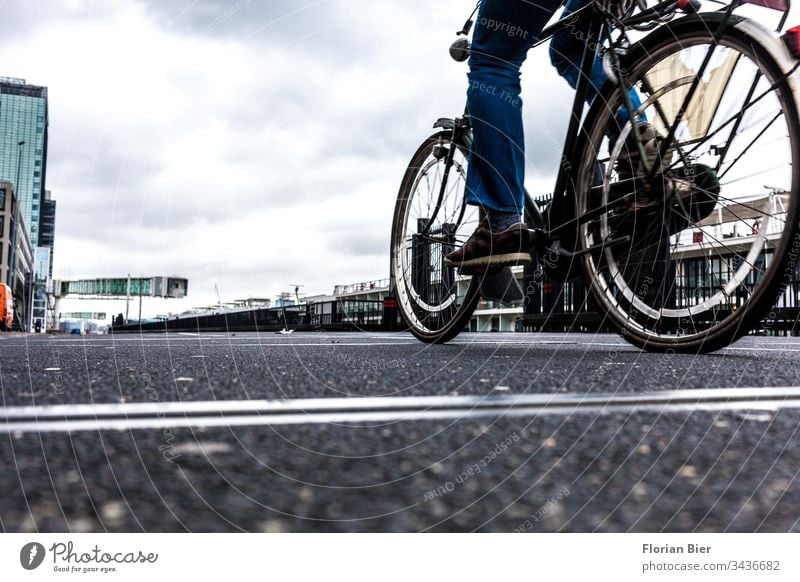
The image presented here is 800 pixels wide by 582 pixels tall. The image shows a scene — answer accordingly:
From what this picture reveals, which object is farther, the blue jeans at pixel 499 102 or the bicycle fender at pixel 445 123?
the bicycle fender at pixel 445 123

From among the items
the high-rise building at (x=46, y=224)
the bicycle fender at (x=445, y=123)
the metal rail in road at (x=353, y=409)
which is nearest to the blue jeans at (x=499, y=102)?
the bicycle fender at (x=445, y=123)

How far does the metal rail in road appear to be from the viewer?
36cm

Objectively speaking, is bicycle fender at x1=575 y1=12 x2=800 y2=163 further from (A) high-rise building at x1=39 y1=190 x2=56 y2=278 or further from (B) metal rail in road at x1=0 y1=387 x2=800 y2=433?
(A) high-rise building at x1=39 y1=190 x2=56 y2=278

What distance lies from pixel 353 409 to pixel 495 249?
0.98 m

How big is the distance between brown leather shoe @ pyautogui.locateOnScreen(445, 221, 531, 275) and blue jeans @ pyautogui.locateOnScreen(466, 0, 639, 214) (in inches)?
2.4

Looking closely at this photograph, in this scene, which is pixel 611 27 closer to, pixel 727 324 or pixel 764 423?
pixel 727 324

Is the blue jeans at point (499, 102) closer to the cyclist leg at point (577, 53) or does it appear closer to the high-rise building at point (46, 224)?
the cyclist leg at point (577, 53)

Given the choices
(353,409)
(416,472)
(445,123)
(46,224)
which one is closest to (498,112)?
(445,123)

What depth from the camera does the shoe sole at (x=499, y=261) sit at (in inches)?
51.1

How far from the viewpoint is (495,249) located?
1.35 metres

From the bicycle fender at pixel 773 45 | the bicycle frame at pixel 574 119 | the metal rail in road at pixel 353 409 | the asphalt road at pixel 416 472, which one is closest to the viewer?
the asphalt road at pixel 416 472

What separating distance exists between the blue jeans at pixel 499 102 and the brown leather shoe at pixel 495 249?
0.20 feet

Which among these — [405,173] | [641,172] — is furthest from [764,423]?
[405,173]

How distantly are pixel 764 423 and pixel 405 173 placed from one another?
5.77 feet
